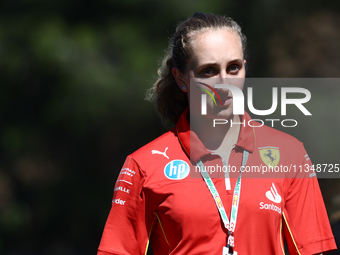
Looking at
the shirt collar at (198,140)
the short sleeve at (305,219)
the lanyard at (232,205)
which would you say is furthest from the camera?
the shirt collar at (198,140)

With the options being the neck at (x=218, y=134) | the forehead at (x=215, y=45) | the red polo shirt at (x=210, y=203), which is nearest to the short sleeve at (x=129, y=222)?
the red polo shirt at (x=210, y=203)

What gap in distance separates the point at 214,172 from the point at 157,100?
53 centimetres

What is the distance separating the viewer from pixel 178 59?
6.46 feet

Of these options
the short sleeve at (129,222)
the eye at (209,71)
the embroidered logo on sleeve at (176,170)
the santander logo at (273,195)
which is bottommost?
the short sleeve at (129,222)

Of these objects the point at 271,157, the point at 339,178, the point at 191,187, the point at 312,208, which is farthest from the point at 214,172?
the point at 339,178

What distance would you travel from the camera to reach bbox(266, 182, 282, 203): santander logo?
1.75 m

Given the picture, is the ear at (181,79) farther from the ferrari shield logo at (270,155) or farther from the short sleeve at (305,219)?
the short sleeve at (305,219)

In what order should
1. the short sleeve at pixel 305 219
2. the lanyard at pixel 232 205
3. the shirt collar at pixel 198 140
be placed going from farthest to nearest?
the shirt collar at pixel 198 140, the short sleeve at pixel 305 219, the lanyard at pixel 232 205

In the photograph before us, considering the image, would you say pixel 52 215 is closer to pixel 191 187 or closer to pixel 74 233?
pixel 74 233

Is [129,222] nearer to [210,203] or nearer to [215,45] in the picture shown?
[210,203]

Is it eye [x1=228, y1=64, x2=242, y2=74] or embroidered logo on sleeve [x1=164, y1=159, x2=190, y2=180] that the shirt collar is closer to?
embroidered logo on sleeve [x1=164, y1=159, x2=190, y2=180]

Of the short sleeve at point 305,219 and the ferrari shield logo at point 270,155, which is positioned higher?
the ferrari shield logo at point 270,155

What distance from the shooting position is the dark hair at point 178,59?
74.8 inches

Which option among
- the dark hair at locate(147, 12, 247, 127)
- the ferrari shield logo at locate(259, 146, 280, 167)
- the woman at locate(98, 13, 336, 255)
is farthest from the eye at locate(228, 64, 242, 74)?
the ferrari shield logo at locate(259, 146, 280, 167)
